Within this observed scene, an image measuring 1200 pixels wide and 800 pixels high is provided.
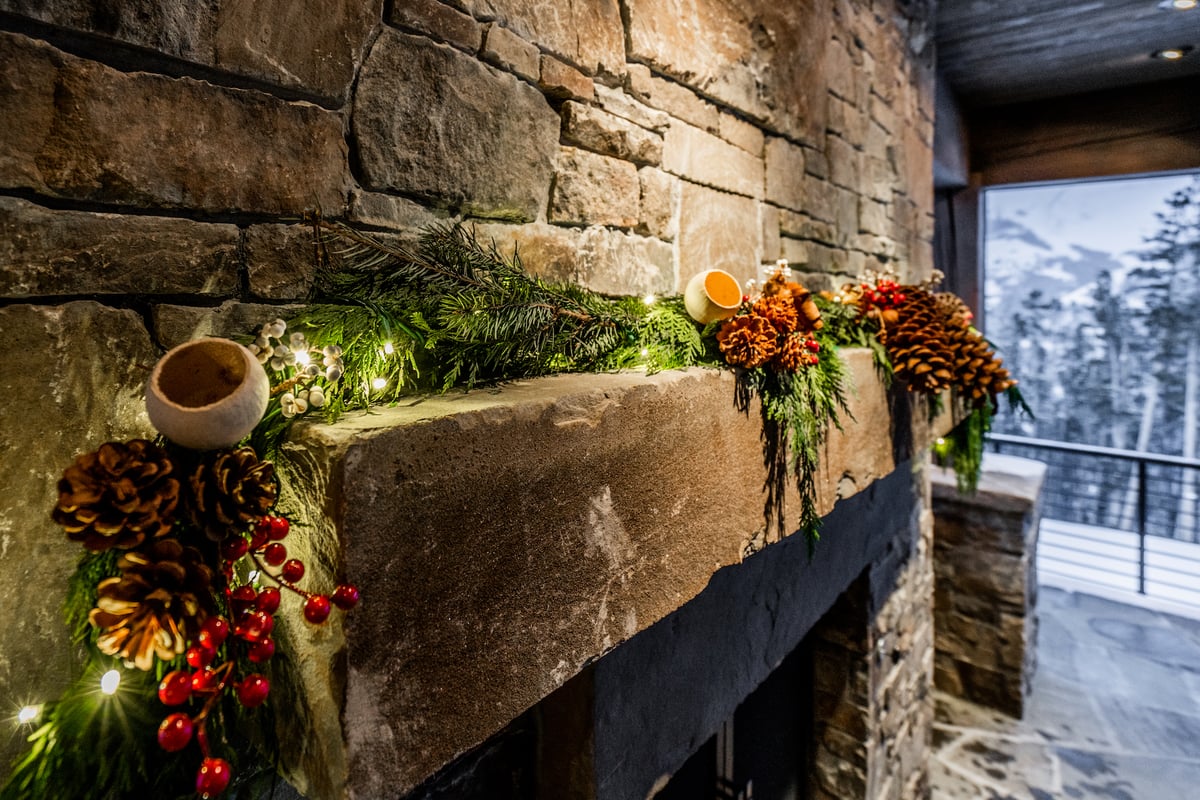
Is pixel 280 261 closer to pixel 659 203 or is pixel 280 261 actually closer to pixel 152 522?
pixel 152 522

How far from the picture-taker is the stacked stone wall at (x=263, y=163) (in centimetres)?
52

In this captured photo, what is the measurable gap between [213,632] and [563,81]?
87cm

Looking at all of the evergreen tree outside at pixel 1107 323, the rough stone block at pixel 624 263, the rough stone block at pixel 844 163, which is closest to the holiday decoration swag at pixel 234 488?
the rough stone block at pixel 624 263

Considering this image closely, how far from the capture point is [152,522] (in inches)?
18.0

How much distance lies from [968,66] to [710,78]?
115 inches

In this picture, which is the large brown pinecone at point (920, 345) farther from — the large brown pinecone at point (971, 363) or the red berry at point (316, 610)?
the red berry at point (316, 610)

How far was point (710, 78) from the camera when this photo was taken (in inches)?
49.9

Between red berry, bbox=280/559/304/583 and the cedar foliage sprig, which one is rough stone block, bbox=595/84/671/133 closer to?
the cedar foliage sprig

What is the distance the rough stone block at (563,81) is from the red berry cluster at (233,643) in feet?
2.45

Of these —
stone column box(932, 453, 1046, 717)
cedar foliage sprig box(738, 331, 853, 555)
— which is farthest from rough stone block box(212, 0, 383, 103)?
stone column box(932, 453, 1046, 717)

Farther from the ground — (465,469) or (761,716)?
(465,469)

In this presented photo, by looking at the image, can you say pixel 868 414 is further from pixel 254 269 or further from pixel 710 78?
pixel 254 269

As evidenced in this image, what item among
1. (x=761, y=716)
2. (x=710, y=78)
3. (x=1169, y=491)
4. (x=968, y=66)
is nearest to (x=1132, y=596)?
(x=1169, y=491)

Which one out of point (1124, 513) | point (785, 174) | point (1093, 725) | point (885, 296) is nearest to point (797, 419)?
point (885, 296)
